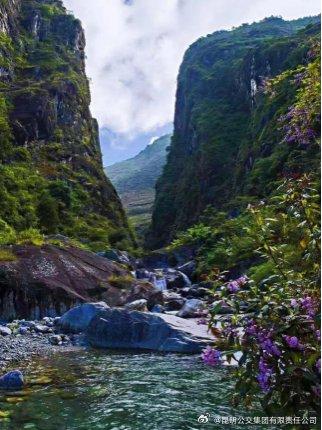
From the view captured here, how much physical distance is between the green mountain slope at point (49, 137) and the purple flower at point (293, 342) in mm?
33928

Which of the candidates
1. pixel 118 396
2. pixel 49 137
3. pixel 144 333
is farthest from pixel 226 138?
pixel 118 396

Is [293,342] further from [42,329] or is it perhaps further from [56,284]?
[56,284]

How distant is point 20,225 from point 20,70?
1660 inches

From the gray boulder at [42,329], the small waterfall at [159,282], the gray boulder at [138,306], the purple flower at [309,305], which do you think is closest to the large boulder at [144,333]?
the gray boulder at [42,329]

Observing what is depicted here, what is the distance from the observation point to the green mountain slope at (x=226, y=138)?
192ft

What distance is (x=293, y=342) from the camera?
397 centimetres

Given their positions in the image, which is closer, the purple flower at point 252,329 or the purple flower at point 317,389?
the purple flower at point 317,389

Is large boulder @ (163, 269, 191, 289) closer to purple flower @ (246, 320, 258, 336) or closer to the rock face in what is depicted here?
the rock face

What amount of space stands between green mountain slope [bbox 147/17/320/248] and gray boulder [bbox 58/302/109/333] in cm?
2806

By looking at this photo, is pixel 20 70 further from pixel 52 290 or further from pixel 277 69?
pixel 52 290

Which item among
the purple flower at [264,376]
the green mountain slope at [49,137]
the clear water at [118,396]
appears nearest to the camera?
the purple flower at [264,376]

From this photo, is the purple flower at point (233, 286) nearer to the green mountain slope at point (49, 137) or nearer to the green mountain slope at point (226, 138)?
the green mountain slope at point (49, 137)

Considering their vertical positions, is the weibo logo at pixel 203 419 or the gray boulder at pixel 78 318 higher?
the weibo logo at pixel 203 419

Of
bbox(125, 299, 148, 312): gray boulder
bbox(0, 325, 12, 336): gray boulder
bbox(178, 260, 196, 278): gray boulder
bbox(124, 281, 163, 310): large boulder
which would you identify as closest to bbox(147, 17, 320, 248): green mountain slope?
bbox(178, 260, 196, 278): gray boulder
